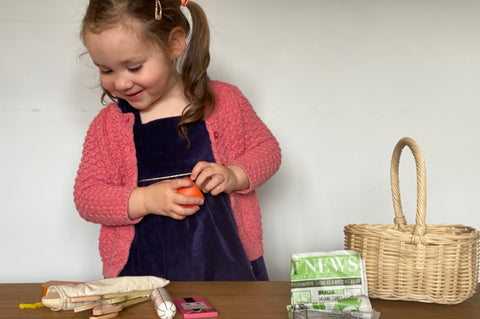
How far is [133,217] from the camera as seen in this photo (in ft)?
3.94

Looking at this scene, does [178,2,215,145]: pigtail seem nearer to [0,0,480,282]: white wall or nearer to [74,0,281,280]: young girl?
[74,0,281,280]: young girl

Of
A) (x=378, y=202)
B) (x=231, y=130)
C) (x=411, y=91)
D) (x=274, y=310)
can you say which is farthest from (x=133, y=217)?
(x=411, y=91)

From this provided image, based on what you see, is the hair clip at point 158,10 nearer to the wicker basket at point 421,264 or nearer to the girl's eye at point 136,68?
the girl's eye at point 136,68

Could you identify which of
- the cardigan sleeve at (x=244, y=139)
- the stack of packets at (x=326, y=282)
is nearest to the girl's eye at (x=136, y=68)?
the cardigan sleeve at (x=244, y=139)

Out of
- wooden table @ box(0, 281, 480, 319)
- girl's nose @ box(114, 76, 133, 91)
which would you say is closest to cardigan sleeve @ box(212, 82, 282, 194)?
girl's nose @ box(114, 76, 133, 91)

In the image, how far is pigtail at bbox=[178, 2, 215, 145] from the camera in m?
1.31

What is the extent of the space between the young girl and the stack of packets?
0.40 meters

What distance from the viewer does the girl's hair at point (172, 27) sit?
1.18 meters

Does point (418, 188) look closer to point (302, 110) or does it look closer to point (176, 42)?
point (176, 42)

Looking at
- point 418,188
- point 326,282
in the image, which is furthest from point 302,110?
point 326,282

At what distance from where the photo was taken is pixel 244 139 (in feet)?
4.53

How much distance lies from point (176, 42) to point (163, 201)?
0.42m

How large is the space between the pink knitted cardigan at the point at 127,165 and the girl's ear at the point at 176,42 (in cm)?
15

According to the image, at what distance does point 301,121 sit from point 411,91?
42 cm
